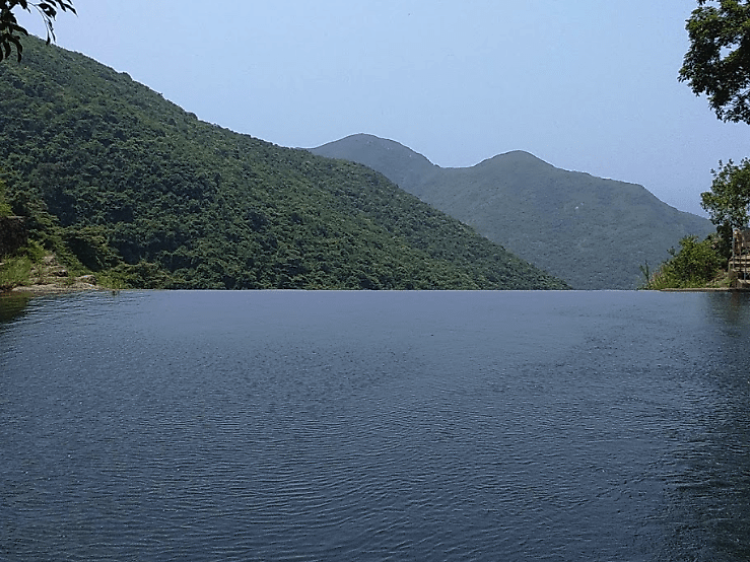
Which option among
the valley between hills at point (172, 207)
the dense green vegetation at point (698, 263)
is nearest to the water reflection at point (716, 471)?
the dense green vegetation at point (698, 263)

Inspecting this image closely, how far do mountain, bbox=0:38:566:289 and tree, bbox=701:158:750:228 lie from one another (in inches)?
2339

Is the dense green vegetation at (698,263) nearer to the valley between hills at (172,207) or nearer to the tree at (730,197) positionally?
the tree at (730,197)

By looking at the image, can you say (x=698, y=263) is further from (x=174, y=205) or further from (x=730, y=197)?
(x=174, y=205)

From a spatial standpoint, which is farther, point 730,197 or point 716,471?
point 730,197

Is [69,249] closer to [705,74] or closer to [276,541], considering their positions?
[705,74]

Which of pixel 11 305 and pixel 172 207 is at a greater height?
pixel 172 207

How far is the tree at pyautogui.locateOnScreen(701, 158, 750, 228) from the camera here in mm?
69750

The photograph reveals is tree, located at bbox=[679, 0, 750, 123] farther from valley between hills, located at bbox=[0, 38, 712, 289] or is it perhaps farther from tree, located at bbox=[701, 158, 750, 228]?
valley between hills, located at bbox=[0, 38, 712, 289]

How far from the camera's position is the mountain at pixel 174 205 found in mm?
107438

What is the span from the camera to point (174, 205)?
385 feet

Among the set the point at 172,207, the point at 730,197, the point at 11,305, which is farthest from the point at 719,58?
the point at 172,207

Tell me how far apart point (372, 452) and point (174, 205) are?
107 meters

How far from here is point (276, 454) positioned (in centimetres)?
1658

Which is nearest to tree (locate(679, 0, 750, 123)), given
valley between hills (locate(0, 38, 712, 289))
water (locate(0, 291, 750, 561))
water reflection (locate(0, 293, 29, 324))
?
water (locate(0, 291, 750, 561))
